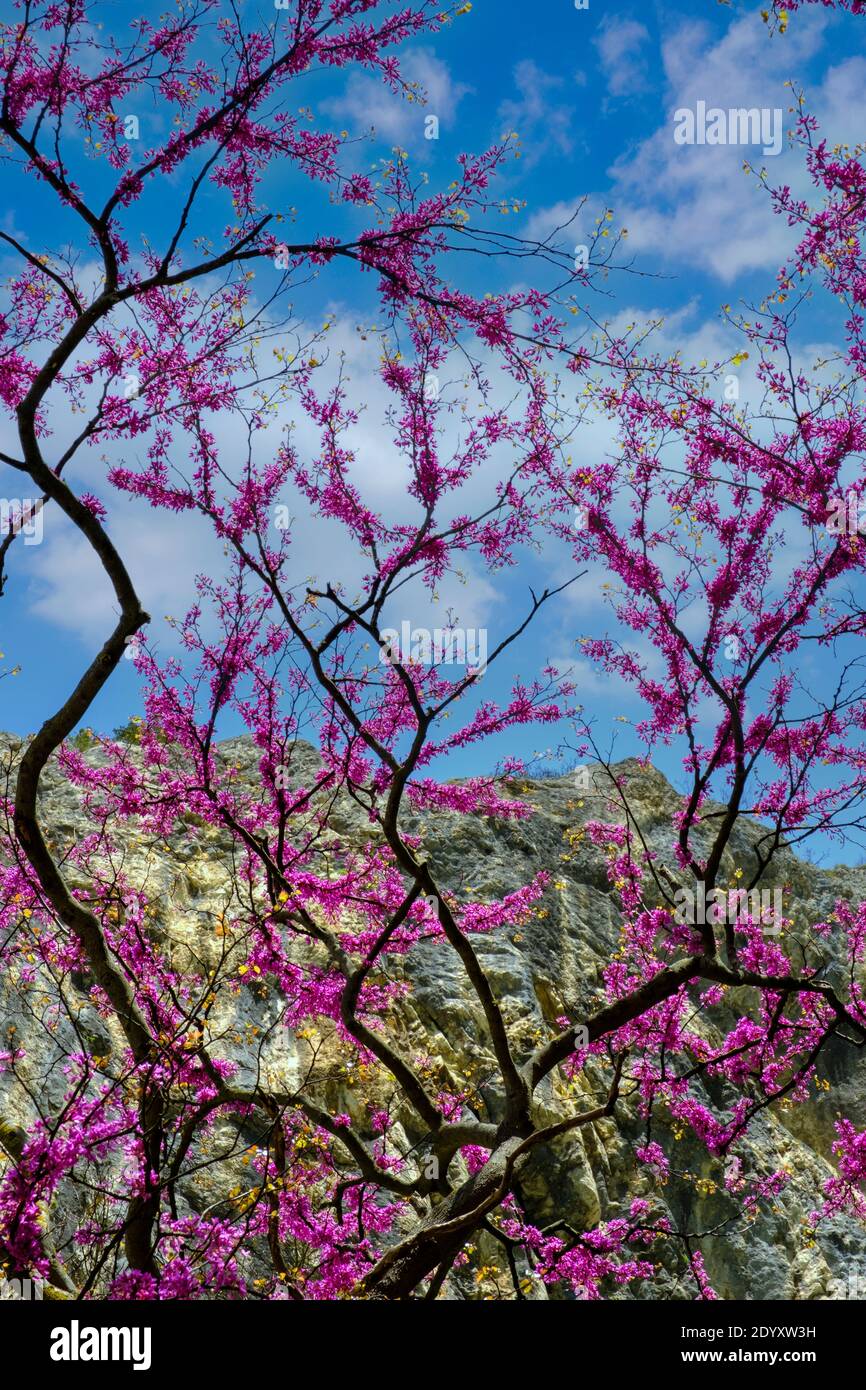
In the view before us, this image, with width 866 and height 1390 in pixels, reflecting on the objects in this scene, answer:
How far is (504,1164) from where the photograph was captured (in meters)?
5.47

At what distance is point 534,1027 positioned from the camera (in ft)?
38.6

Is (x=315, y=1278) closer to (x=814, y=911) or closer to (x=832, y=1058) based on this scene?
(x=832, y=1058)

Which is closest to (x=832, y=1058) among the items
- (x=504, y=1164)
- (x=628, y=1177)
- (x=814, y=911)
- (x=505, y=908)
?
(x=814, y=911)

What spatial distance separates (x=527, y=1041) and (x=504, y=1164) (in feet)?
21.1

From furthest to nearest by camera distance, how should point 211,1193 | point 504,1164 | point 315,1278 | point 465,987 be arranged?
point 465,987
point 211,1193
point 315,1278
point 504,1164

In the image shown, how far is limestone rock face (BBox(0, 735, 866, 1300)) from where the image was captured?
32.7ft

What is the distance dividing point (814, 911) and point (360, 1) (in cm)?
1656

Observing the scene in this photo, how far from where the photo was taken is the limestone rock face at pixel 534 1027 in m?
9.97

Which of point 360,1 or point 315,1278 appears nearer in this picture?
point 360,1

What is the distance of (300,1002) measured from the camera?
289 inches

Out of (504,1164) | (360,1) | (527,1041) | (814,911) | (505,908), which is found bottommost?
(504,1164)

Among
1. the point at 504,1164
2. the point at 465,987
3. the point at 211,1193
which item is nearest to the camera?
the point at 504,1164
